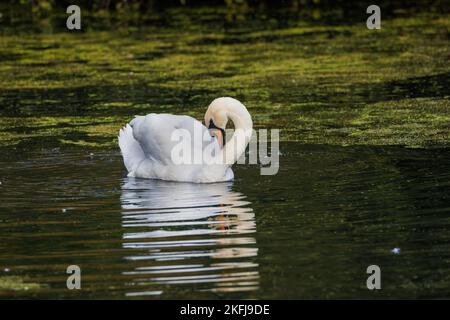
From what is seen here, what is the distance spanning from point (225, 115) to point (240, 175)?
535 millimetres

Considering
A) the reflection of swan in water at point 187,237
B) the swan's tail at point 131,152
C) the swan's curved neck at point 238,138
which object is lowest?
the reflection of swan in water at point 187,237

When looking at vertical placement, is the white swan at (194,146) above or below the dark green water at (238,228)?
above

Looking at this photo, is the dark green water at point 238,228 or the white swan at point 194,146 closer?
the dark green water at point 238,228

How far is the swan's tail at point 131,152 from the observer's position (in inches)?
404

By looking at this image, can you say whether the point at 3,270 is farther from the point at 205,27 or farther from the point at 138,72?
the point at 205,27

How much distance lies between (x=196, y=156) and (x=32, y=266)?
279 cm

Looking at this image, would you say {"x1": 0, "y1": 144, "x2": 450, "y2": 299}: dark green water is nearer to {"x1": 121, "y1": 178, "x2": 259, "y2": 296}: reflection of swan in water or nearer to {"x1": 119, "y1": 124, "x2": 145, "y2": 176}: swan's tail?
{"x1": 121, "y1": 178, "x2": 259, "y2": 296}: reflection of swan in water

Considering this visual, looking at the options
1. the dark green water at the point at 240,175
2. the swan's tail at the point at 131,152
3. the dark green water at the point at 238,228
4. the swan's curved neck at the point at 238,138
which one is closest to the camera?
the dark green water at the point at 238,228

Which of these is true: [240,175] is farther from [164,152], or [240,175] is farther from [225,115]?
[164,152]

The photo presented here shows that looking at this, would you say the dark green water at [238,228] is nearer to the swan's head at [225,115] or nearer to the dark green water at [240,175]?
the dark green water at [240,175]

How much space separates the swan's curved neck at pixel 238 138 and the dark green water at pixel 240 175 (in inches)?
9.2

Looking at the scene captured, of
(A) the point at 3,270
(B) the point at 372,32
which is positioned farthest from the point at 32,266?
(B) the point at 372,32

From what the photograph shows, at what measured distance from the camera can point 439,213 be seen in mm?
8336

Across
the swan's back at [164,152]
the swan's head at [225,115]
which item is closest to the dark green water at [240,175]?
the swan's back at [164,152]
